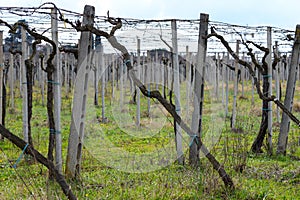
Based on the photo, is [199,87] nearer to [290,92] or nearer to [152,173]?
[152,173]

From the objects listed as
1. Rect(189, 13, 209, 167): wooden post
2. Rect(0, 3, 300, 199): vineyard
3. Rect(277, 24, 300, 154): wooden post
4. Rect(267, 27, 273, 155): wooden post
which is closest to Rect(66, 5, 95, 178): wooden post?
Rect(0, 3, 300, 199): vineyard

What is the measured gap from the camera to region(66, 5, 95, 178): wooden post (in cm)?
639

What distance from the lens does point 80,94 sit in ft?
21.1

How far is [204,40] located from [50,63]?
2688 millimetres

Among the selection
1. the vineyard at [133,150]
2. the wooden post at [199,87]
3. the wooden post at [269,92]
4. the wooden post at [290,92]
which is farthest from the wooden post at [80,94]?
the wooden post at [290,92]

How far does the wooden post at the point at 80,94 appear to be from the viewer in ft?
21.0

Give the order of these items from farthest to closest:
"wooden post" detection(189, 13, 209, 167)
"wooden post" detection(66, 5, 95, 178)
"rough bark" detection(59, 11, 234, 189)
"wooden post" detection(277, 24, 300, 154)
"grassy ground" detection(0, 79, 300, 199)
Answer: "wooden post" detection(277, 24, 300, 154) → "wooden post" detection(189, 13, 209, 167) → "wooden post" detection(66, 5, 95, 178) → "grassy ground" detection(0, 79, 300, 199) → "rough bark" detection(59, 11, 234, 189)

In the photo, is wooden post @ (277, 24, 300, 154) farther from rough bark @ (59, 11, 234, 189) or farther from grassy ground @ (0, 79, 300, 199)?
rough bark @ (59, 11, 234, 189)

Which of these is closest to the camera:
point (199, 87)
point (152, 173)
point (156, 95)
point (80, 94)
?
point (156, 95)

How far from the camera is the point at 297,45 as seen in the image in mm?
9133

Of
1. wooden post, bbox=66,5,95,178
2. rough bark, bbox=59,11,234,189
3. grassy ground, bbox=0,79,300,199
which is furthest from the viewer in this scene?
wooden post, bbox=66,5,95,178

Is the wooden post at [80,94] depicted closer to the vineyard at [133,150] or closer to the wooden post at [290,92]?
the vineyard at [133,150]

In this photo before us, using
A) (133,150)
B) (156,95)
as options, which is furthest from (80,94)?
(133,150)

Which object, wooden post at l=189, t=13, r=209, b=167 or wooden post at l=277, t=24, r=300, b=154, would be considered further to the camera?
wooden post at l=277, t=24, r=300, b=154
